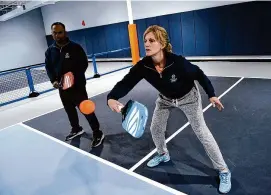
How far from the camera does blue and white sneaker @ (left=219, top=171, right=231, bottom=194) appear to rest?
99.0 inches

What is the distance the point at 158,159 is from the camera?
3.20 meters

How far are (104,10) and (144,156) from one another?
13.1m

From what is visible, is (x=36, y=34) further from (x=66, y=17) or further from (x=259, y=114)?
(x=259, y=114)

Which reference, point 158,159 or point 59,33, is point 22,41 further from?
point 158,159

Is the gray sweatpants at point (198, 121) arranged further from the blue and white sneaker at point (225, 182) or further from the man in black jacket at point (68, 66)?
the man in black jacket at point (68, 66)

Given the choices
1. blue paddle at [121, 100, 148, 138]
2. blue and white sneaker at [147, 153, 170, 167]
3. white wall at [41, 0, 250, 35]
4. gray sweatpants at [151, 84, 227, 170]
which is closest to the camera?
blue paddle at [121, 100, 148, 138]

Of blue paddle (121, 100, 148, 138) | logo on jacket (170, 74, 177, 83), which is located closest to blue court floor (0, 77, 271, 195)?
blue paddle (121, 100, 148, 138)

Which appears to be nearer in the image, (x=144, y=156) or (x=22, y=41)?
(x=144, y=156)

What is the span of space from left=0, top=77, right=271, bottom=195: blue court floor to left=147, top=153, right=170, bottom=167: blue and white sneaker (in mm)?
67

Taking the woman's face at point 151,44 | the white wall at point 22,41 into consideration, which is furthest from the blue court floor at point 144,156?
the white wall at point 22,41

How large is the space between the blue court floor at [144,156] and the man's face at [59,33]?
5.58 ft

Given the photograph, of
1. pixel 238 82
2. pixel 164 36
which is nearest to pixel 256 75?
pixel 238 82

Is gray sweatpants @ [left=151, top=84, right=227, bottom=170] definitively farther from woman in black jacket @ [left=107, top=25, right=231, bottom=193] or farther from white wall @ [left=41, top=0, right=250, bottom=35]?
white wall @ [left=41, top=0, right=250, bottom=35]

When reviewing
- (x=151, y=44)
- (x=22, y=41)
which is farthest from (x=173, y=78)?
(x=22, y=41)
